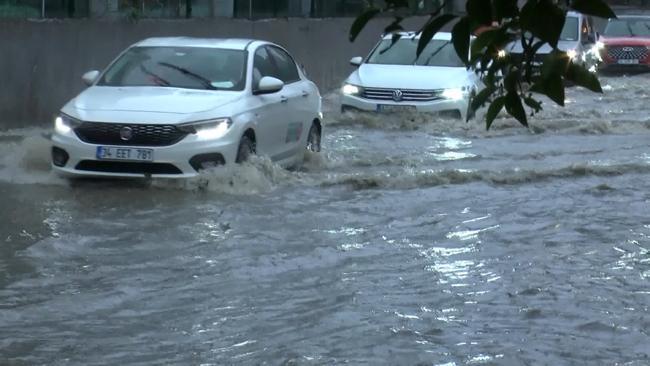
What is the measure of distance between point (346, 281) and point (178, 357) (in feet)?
6.74

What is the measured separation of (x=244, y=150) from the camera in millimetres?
11719

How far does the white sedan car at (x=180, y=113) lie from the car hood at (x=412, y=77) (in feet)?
14.8

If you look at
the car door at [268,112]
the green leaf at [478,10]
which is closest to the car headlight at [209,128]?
the car door at [268,112]

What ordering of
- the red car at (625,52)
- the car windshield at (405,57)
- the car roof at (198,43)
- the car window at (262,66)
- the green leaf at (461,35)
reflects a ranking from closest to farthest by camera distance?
the green leaf at (461,35) < the car window at (262,66) < the car roof at (198,43) < the car windshield at (405,57) < the red car at (625,52)

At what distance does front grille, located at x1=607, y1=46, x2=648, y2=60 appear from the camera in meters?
32.8

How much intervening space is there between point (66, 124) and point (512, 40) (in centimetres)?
843

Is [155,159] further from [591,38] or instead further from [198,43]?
[591,38]

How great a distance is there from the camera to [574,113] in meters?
21.4

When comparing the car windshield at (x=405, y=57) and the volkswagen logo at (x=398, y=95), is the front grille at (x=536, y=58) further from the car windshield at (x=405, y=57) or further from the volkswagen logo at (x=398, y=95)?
the car windshield at (x=405, y=57)

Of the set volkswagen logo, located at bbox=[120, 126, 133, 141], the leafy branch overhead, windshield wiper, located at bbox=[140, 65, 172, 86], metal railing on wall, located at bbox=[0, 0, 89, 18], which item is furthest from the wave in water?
the leafy branch overhead

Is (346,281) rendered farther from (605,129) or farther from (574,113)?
(574,113)

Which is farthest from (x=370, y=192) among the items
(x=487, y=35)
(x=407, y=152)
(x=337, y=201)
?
(x=487, y=35)

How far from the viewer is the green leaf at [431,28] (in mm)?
3451

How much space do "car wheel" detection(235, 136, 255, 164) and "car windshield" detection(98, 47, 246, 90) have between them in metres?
0.57
